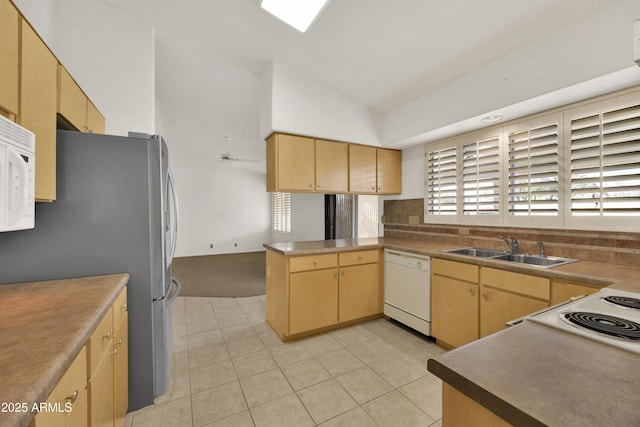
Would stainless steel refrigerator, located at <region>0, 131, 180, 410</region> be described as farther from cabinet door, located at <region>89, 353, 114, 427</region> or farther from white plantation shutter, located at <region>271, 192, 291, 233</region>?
white plantation shutter, located at <region>271, 192, 291, 233</region>

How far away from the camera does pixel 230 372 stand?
6.72 feet

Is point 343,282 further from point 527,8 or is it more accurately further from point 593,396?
point 527,8

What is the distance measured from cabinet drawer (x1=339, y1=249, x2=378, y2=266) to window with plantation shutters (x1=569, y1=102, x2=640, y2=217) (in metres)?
1.66

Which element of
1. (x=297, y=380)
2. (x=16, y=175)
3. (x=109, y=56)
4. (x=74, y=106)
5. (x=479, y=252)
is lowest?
(x=297, y=380)

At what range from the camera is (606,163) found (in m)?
1.79

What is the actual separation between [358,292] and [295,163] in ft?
4.98

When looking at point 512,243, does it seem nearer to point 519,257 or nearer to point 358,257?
point 519,257

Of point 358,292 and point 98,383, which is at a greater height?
point 98,383

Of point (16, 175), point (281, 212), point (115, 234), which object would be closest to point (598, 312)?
point (16, 175)

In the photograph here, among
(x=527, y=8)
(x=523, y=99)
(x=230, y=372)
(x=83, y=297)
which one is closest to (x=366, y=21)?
(x=527, y=8)

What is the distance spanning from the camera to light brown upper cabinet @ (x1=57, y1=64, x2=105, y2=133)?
4.79ft

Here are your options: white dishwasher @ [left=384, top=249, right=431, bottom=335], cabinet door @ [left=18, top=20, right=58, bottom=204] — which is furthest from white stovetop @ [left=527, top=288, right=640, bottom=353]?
cabinet door @ [left=18, top=20, right=58, bottom=204]

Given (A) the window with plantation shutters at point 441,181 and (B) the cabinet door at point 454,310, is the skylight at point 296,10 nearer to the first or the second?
(A) the window with plantation shutters at point 441,181

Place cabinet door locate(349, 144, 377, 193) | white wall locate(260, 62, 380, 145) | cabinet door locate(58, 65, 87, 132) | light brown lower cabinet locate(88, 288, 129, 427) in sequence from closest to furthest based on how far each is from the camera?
light brown lower cabinet locate(88, 288, 129, 427) → cabinet door locate(58, 65, 87, 132) → white wall locate(260, 62, 380, 145) → cabinet door locate(349, 144, 377, 193)
